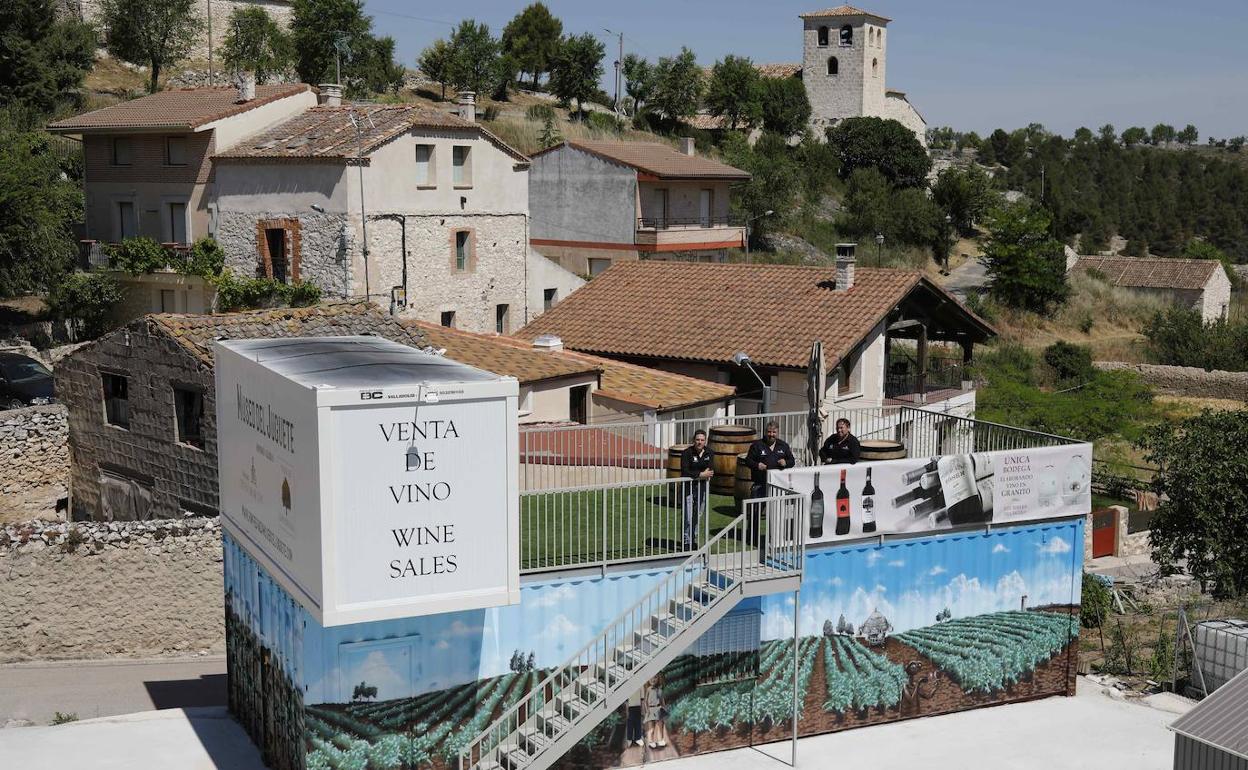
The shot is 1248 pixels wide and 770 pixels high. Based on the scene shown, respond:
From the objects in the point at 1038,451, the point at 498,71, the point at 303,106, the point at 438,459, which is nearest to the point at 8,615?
the point at 438,459

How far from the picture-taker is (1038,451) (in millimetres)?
18672

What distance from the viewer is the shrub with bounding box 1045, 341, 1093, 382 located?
5066 centimetres

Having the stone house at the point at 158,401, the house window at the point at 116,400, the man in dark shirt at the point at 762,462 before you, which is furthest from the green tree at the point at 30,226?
the man in dark shirt at the point at 762,462

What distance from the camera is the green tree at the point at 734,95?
85.2m

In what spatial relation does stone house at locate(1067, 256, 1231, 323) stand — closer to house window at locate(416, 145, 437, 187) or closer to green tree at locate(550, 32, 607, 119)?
green tree at locate(550, 32, 607, 119)

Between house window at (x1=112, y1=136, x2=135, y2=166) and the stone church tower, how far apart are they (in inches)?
2283

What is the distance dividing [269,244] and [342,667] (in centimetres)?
2472

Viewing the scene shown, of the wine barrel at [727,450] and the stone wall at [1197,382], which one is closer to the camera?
the wine barrel at [727,450]

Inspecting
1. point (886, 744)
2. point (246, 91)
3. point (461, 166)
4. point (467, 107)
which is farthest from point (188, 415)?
point (467, 107)

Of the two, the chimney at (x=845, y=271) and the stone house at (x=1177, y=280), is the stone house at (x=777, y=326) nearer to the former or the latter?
the chimney at (x=845, y=271)

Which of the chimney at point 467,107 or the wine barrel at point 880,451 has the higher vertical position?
the chimney at point 467,107

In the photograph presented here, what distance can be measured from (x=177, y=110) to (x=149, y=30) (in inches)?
1188

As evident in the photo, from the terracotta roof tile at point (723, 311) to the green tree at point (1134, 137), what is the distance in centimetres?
13180

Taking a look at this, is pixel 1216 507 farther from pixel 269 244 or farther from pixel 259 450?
pixel 269 244
